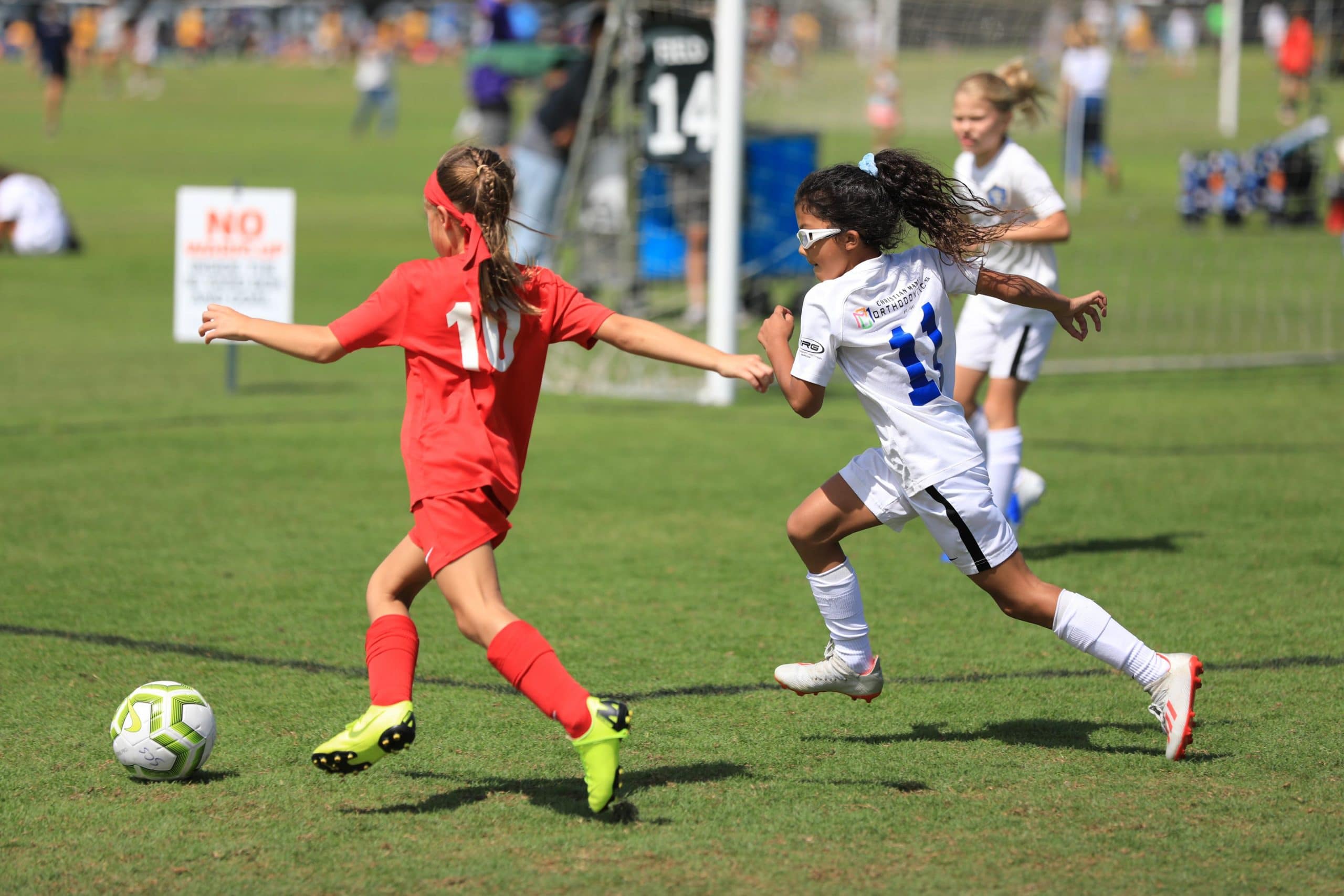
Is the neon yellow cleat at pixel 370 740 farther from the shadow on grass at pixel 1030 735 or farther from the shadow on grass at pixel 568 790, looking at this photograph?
the shadow on grass at pixel 1030 735

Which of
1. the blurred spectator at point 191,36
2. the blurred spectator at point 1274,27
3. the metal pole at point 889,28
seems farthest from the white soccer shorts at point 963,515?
the blurred spectator at point 191,36

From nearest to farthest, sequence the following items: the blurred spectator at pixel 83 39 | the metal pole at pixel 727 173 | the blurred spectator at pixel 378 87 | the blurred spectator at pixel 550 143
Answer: the metal pole at pixel 727 173
the blurred spectator at pixel 550 143
the blurred spectator at pixel 378 87
the blurred spectator at pixel 83 39

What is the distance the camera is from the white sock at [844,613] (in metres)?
4.36

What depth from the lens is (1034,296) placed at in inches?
166

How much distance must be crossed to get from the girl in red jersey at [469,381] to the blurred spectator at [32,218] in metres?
Result: 14.6

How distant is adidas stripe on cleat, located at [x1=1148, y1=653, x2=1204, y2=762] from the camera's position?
4.01 metres

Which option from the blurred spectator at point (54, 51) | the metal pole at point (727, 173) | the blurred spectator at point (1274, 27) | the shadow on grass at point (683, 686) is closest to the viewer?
the shadow on grass at point (683, 686)

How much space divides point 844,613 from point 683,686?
2.36 ft

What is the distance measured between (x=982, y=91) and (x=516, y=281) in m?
3.12

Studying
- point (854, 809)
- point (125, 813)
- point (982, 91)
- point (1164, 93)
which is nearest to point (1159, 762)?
point (854, 809)

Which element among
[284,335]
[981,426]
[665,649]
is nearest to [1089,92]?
[981,426]

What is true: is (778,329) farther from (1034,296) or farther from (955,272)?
(1034,296)

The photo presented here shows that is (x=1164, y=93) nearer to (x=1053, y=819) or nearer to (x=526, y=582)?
(x=526, y=582)

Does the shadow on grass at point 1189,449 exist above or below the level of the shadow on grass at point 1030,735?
above
